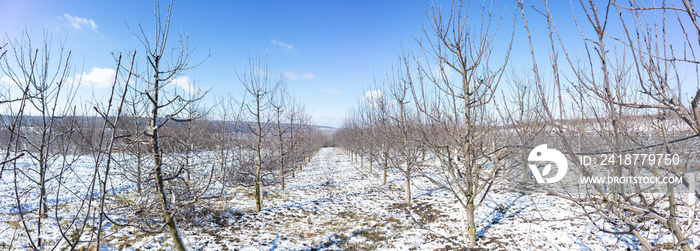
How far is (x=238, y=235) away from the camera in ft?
20.0

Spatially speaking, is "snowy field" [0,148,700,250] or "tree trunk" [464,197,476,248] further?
"snowy field" [0,148,700,250]

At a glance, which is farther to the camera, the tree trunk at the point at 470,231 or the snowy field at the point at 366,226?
the snowy field at the point at 366,226

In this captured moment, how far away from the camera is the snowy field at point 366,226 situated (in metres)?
5.18

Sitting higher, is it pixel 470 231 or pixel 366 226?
pixel 470 231

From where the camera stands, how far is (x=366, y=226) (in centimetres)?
659

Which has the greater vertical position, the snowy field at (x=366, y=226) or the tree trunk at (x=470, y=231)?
the tree trunk at (x=470, y=231)

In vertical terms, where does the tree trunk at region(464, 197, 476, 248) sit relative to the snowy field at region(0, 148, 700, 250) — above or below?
above

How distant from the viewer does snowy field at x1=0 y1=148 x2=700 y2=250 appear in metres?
5.18

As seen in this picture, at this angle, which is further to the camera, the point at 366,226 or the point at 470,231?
the point at 366,226

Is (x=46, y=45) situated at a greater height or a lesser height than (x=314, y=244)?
greater

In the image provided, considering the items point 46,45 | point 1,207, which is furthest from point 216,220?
point 1,207

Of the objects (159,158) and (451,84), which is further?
(451,84)

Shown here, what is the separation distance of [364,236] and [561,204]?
5.31 meters

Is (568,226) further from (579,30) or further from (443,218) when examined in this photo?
(579,30)
